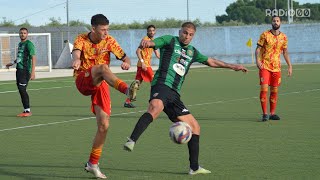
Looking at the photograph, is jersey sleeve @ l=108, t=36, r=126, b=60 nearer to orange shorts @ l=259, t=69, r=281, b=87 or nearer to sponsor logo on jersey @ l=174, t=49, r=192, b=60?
sponsor logo on jersey @ l=174, t=49, r=192, b=60

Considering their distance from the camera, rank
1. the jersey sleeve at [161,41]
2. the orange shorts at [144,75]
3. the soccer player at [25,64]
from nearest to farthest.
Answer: the jersey sleeve at [161,41] < the soccer player at [25,64] < the orange shorts at [144,75]

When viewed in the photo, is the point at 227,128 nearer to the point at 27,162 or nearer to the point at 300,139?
the point at 300,139

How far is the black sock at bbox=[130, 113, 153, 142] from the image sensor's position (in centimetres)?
986

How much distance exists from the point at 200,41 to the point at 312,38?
833 centimetres

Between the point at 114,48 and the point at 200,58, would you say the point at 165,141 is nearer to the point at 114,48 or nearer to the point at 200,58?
the point at 200,58

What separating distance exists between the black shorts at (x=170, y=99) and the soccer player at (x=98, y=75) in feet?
1.62

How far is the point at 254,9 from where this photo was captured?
294ft

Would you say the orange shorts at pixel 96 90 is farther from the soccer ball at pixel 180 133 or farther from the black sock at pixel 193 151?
the black sock at pixel 193 151

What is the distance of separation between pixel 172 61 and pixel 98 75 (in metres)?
1.22

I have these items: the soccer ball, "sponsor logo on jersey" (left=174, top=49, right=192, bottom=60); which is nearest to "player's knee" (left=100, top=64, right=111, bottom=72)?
the soccer ball

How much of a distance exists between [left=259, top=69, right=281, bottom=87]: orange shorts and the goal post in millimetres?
31925

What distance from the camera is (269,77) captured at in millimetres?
18062

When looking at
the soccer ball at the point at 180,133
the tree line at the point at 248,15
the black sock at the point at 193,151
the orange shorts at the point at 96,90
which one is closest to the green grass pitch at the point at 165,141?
A: the black sock at the point at 193,151

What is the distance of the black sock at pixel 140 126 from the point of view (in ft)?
32.3
